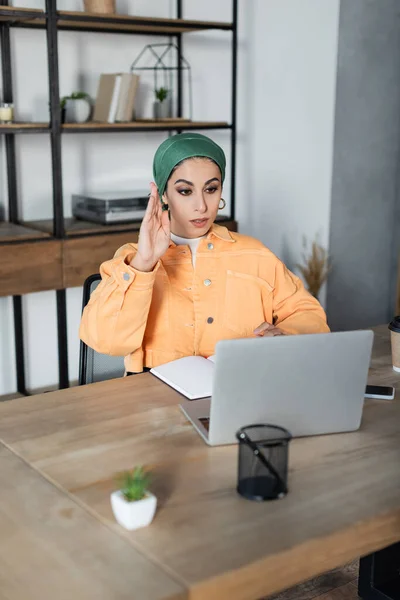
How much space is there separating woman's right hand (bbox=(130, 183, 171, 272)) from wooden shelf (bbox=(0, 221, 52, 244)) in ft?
5.03

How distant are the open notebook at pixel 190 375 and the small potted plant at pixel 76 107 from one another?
196 cm

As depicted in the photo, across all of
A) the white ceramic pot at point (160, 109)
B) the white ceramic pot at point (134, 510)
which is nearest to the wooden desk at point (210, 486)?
the white ceramic pot at point (134, 510)

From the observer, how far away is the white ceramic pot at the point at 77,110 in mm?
3566

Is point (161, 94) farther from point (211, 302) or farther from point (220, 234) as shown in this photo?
point (211, 302)

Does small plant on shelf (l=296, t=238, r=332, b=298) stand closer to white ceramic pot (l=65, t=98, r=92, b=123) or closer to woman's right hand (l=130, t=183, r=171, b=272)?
white ceramic pot (l=65, t=98, r=92, b=123)

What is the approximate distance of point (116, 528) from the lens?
117 cm

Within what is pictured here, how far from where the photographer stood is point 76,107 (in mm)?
3566

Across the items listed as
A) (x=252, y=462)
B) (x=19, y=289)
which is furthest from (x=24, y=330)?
(x=252, y=462)

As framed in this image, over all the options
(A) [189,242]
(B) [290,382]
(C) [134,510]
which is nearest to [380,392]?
(B) [290,382]

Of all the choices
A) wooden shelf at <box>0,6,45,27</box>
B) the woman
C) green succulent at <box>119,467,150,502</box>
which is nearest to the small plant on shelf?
wooden shelf at <box>0,6,45,27</box>

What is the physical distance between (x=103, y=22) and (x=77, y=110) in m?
0.40

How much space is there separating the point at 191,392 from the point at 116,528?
569mm

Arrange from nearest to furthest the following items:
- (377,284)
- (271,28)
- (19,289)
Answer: (19,289)
(271,28)
(377,284)

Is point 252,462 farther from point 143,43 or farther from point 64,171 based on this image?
point 143,43
